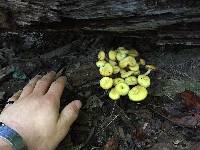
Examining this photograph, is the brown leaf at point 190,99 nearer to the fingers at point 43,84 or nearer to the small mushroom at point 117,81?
the small mushroom at point 117,81

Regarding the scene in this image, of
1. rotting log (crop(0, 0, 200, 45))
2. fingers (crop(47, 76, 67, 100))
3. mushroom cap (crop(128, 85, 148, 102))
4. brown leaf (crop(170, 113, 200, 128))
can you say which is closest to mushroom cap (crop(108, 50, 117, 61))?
rotting log (crop(0, 0, 200, 45))

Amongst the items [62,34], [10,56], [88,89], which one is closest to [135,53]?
[88,89]

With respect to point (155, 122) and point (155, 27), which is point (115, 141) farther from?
point (155, 27)

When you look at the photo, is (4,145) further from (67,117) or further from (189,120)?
(189,120)

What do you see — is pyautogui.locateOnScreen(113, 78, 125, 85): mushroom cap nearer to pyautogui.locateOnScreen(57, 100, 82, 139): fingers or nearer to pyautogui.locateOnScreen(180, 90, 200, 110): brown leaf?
pyautogui.locateOnScreen(57, 100, 82, 139): fingers

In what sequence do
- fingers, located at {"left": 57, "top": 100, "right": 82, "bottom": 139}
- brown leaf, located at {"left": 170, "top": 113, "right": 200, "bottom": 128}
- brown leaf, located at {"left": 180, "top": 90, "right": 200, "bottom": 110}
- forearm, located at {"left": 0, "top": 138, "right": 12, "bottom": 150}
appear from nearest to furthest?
forearm, located at {"left": 0, "top": 138, "right": 12, "bottom": 150}
fingers, located at {"left": 57, "top": 100, "right": 82, "bottom": 139}
brown leaf, located at {"left": 170, "top": 113, "right": 200, "bottom": 128}
brown leaf, located at {"left": 180, "top": 90, "right": 200, "bottom": 110}

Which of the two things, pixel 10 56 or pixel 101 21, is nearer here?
pixel 101 21

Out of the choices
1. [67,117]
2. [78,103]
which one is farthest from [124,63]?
[67,117]
